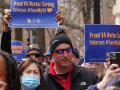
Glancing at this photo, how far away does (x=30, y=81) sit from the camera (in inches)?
152

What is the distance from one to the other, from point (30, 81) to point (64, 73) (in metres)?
0.56

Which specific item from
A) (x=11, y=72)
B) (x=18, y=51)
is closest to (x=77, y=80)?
(x=11, y=72)

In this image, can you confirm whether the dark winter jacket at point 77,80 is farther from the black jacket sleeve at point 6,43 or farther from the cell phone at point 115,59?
the cell phone at point 115,59

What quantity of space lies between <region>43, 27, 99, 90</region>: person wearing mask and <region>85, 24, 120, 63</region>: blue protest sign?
111 centimetres

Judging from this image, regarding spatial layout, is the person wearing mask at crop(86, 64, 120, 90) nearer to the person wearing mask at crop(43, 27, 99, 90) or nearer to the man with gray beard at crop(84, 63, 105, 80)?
the person wearing mask at crop(43, 27, 99, 90)

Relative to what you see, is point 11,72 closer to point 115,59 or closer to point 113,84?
point 113,84

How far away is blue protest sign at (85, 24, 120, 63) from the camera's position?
17.4ft

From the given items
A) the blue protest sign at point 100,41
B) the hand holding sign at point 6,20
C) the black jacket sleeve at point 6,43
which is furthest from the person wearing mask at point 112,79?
the blue protest sign at point 100,41

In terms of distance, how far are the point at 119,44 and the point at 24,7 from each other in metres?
2.05

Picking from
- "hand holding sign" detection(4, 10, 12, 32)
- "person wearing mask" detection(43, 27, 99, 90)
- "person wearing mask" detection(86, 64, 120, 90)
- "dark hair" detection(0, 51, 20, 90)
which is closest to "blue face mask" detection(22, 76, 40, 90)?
"person wearing mask" detection(43, 27, 99, 90)

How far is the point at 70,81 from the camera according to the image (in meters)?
4.05

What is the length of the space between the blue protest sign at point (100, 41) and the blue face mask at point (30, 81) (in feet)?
5.25

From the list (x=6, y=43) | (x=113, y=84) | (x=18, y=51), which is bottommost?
(x=18, y=51)

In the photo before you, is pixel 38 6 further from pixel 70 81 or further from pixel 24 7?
pixel 70 81
